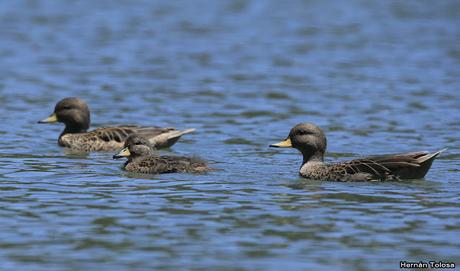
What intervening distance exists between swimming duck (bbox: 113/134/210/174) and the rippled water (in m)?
0.21

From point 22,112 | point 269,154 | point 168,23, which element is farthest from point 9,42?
point 269,154

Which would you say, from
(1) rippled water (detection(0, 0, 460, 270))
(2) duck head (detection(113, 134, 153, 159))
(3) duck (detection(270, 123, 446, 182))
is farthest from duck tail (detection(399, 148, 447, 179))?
(2) duck head (detection(113, 134, 153, 159))

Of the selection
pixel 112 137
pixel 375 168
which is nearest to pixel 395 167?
pixel 375 168

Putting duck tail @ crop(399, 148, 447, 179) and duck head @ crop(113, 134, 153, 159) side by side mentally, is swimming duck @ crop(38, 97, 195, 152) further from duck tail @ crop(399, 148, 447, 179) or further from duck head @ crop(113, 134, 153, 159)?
duck tail @ crop(399, 148, 447, 179)

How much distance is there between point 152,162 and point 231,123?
4692 millimetres

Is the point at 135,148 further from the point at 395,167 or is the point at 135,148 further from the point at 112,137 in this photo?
the point at 395,167

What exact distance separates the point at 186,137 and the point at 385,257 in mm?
8993

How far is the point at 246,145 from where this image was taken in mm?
18125

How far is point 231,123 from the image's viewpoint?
795 inches

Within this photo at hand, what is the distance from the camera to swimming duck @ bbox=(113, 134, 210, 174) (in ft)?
50.4

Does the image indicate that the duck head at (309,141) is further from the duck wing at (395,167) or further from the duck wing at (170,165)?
the duck wing at (170,165)

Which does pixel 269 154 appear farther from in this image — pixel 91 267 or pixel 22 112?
pixel 91 267

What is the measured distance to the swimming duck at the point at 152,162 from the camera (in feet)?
50.4

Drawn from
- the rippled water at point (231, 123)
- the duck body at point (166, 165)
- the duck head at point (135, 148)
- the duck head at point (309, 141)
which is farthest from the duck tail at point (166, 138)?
the duck head at point (309, 141)
